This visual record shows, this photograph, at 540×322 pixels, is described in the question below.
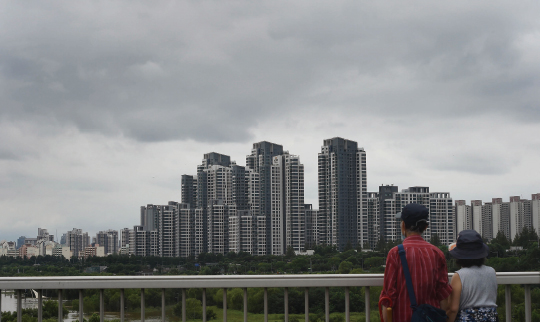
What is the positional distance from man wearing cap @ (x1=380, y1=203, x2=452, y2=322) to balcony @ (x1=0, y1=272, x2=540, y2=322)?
34 cm

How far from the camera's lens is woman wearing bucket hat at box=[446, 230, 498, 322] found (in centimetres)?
224

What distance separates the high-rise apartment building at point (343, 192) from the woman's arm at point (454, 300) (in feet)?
227

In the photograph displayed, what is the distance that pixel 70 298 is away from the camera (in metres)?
2.70

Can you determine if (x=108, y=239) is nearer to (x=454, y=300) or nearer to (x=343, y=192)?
(x=343, y=192)

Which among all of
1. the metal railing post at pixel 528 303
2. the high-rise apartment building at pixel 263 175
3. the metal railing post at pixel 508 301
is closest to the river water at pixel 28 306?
the metal railing post at pixel 508 301

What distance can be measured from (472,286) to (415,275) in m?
0.36

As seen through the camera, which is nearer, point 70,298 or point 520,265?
point 70,298

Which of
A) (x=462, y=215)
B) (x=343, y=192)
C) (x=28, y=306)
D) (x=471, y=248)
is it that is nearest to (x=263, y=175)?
(x=343, y=192)

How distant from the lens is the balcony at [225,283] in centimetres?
254

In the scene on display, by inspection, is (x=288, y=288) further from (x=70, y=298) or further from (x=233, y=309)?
(x=70, y=298)

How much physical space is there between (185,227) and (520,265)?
54.9 m

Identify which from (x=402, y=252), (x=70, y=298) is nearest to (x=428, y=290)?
(x=402, y=252)

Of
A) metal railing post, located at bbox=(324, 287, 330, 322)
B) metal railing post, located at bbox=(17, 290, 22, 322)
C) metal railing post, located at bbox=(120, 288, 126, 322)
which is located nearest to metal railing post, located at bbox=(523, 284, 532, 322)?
metal railing post, located at bbox=(324, 287, 330, 322)

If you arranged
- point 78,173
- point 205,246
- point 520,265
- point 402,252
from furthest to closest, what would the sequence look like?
point 78,173 < point 205,246 < point 520,265 < point 402,252
